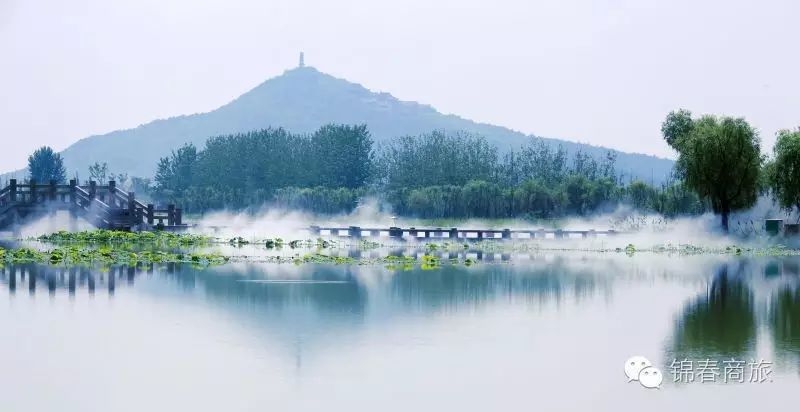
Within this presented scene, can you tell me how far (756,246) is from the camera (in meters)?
47.2

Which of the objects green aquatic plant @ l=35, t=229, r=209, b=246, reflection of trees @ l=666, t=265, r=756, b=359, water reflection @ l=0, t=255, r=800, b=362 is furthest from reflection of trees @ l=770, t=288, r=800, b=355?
green aquatic plant @ l=35, t=229, r=209, b=246

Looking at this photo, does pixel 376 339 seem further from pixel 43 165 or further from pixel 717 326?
pixel 43 165

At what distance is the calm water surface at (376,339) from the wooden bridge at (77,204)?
61.3 ft

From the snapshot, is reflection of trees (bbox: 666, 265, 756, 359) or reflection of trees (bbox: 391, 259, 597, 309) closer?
reflection of trees (bbox: 666, 265, 756, 359)

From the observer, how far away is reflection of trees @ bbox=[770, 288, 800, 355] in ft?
56.3

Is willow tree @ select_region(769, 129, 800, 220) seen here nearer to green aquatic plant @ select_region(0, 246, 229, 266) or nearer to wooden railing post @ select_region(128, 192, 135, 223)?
green aquatic plant @ select_region(0, 246, 229, 266)

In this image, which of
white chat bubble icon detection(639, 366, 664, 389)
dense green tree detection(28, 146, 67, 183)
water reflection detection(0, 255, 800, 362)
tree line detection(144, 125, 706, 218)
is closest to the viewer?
white chat bubble icon detection(639, 366, 664, 389)

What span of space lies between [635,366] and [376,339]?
442 centimetres

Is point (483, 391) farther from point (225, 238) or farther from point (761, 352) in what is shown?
point (225, 238)

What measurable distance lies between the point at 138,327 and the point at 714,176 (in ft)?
125

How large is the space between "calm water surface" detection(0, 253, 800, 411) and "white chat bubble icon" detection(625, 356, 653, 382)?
0.15m

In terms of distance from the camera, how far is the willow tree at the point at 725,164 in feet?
165

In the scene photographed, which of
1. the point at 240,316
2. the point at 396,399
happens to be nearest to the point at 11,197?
the point at 240,316

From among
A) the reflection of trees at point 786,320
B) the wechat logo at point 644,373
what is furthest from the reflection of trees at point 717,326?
the wechat logo at point 644,373
